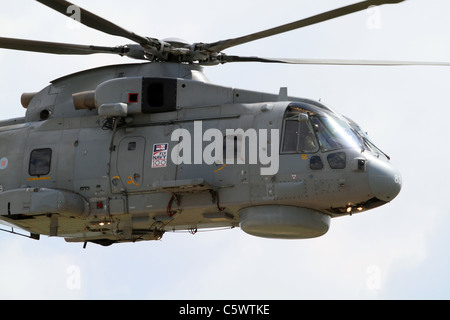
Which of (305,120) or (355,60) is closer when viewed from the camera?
(305,120)

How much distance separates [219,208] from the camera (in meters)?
24.2

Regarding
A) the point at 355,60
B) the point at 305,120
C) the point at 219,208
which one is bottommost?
the point at 219,208

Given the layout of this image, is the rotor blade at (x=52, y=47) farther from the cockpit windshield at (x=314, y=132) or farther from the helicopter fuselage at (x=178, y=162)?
the cockpit windshield at (x=314, y=132)

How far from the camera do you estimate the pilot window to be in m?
23.9

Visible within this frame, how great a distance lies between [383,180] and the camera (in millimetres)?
23562

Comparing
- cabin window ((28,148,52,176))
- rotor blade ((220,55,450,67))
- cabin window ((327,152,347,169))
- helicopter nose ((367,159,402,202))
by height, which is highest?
rotor blade ((220,55,450,67))

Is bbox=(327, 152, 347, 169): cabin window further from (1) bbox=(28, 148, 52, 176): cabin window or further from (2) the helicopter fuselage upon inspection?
(1) bbox=(28, 148, 52, 176): cabin window

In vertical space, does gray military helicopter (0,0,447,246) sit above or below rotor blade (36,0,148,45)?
below

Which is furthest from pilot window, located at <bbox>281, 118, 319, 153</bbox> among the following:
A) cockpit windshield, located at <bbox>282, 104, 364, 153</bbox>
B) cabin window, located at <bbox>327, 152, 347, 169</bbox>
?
cabin window, located at <bbox>327, 152, 347, 169</bbox>

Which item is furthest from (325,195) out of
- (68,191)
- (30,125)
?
(30,125)

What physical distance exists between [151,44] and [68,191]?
4.05 metres

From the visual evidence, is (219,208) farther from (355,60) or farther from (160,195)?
(355,60)

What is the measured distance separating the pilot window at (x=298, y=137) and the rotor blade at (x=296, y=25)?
2091 mm

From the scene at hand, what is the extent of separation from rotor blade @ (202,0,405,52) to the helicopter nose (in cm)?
334
